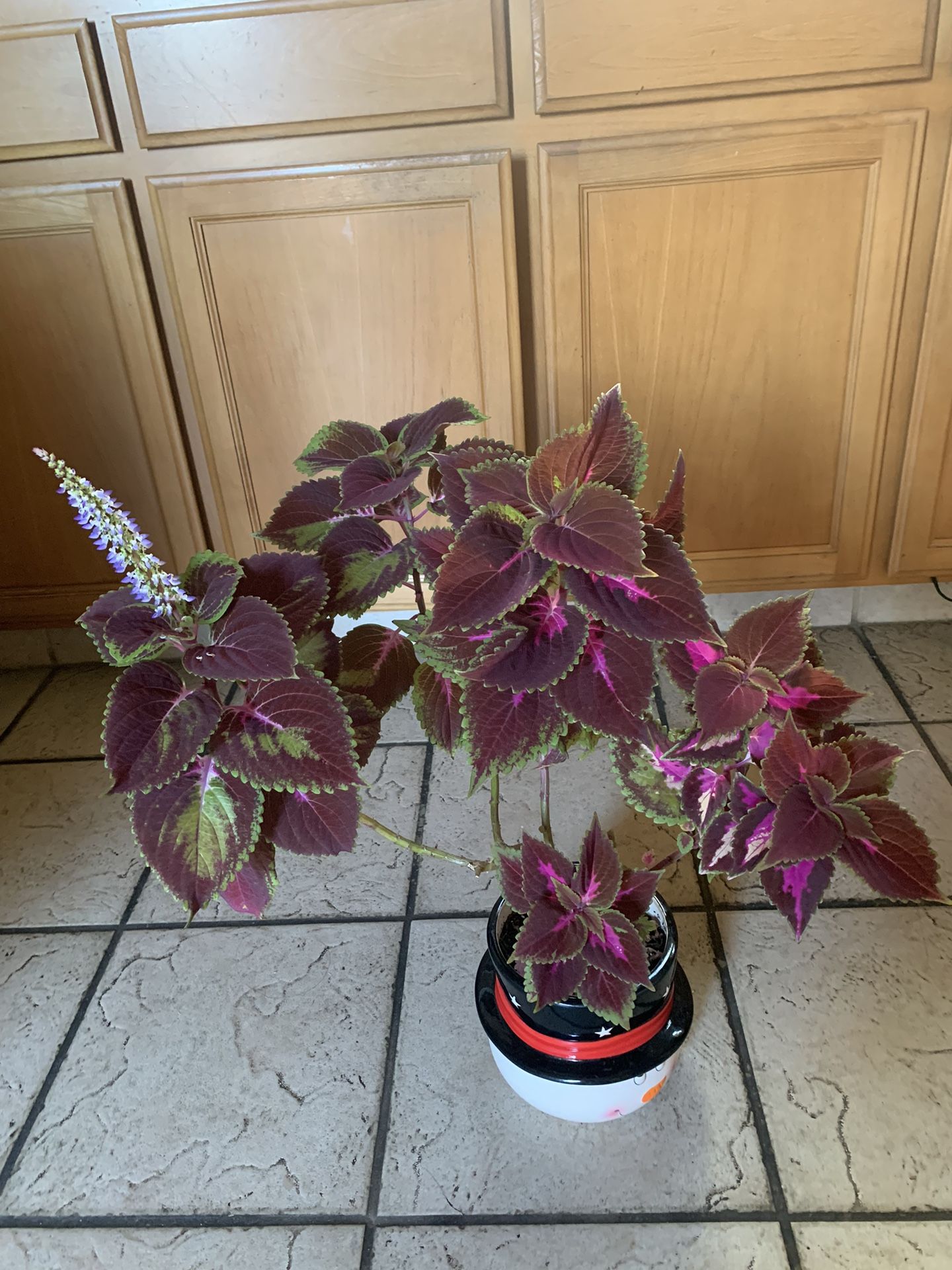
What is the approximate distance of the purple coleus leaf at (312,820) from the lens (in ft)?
2.11

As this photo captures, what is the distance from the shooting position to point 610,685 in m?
0.57

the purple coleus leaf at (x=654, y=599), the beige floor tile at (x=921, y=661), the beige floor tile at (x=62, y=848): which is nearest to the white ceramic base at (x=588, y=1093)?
the purple coleus leaf at (x=654, y=599)

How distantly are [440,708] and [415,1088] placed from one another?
492 millimetres

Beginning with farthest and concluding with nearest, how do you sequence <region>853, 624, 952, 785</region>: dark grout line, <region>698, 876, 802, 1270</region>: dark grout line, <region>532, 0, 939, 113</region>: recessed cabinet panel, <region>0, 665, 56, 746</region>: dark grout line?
1. <region>0, 665, 56, 746</region>: dark grout line
2. <region>853, 624, 952, 785</region>: dark grout line
3. <region>532, 0, 939, 113</region>: recessed cabinet panel
4. <region>698, 876, 802, 1270</region>: dark grout line

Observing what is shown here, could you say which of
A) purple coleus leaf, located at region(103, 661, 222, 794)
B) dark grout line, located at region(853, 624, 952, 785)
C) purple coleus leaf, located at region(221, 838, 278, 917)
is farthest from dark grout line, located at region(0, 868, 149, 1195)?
dark grout line, located at region(853, 624, 952, 785)

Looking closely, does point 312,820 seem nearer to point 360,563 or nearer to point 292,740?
point 292,740

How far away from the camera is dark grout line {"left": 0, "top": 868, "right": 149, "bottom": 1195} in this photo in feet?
3.07

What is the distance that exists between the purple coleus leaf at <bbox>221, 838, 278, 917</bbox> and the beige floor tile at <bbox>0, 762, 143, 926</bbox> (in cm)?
57

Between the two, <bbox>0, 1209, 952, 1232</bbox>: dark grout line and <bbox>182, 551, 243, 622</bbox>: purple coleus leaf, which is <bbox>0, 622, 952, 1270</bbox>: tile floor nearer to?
<bbox>0, 1209, 952, 1232</bbox>: dark grout line

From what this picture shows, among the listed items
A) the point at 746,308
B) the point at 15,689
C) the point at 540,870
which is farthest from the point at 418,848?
the point at 15,689

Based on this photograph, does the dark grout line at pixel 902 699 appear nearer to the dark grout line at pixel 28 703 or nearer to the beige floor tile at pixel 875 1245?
the beige floor tile at pixel 875 1245

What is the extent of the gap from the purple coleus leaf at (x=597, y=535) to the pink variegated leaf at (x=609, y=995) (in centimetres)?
36

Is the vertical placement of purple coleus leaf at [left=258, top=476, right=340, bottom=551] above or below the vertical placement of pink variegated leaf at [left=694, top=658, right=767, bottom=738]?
above

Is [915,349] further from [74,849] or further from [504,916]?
[74,849]
